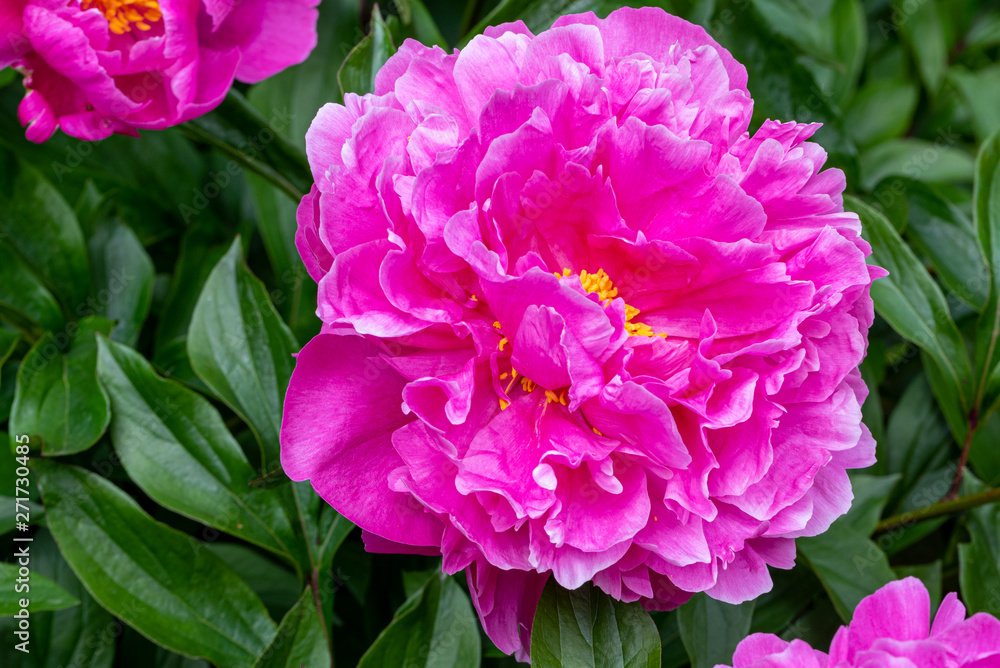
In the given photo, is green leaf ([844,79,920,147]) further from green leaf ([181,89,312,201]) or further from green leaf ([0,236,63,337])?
green leaf ([0,236,63,337])

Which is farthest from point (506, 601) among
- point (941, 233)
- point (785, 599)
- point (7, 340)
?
point (941, 233)

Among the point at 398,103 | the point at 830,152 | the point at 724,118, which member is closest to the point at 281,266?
the point at 398,103

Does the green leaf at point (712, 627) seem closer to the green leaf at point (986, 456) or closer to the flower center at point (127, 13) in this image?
the green leaf at point (986, 456)

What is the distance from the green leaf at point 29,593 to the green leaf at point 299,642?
0.56 ft

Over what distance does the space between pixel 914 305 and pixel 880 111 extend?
1.76 feet

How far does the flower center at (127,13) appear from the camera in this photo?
0.75m

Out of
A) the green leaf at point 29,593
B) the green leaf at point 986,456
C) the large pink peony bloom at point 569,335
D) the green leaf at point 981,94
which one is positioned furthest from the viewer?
the green leaf at point 981,94

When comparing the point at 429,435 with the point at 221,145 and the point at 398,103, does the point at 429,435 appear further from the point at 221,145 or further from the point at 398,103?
the point at 221,145

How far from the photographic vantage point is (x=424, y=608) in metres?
0.69

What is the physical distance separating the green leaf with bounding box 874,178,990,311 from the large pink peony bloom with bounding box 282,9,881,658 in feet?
1.43

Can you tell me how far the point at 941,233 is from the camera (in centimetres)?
102

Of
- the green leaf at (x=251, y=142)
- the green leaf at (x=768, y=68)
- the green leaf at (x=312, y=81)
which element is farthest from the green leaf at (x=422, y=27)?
the green leaf at (x=768, y=68)

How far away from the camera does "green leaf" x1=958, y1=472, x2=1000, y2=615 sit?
820 mm

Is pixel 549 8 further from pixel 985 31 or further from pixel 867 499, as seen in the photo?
pixel 985 31
